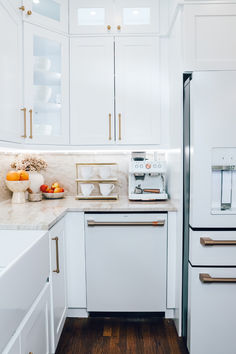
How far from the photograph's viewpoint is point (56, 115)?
2.32 metres

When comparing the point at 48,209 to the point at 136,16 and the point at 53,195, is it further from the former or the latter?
the point at 136,16

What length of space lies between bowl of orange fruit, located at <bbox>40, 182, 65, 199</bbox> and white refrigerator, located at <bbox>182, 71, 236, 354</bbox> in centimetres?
123

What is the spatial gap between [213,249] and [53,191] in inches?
56.7

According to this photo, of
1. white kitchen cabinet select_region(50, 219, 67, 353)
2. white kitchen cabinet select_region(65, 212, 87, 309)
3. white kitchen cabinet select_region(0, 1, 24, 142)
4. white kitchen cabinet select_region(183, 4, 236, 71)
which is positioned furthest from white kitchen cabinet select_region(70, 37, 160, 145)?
white kitchen cabinet select_region(50, 219, 67, 353)

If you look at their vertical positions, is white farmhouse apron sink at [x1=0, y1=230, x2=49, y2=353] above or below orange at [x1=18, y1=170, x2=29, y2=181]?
below

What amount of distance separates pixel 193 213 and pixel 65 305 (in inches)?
46.4

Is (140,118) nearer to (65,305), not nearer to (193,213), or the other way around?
(193,213)

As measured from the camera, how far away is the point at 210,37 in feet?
5.75

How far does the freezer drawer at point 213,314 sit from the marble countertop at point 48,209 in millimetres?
550

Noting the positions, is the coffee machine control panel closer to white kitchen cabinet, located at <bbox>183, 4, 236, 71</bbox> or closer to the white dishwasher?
the white dishwasher

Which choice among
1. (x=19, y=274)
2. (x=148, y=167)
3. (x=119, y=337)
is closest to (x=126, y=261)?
(x=119, y=337)

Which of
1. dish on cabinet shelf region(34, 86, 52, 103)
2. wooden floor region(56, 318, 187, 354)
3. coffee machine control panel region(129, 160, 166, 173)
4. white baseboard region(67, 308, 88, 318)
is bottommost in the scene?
wooden floor region(56, 318, 187, 354)

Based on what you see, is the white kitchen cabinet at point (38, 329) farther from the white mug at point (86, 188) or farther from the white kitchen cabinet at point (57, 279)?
the white mug at point (86, 188)

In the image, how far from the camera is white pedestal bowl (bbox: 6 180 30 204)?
220 cm
